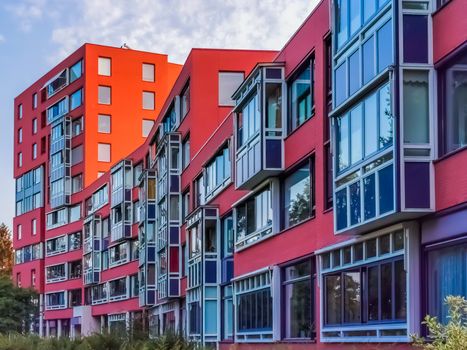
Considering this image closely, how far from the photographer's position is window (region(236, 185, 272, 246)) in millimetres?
27453

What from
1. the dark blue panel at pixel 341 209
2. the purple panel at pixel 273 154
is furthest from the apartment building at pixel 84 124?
the dark blue panel at pixel 341 209

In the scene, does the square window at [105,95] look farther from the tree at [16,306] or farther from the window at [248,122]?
the window at [248,122]

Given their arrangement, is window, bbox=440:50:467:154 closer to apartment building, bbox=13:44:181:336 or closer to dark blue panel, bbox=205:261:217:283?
dark blue panel, bbox=205:261:217:283

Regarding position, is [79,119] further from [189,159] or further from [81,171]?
[189,159]

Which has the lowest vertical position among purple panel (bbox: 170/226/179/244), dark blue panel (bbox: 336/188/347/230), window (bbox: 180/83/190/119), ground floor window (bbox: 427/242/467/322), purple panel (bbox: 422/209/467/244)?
ground floor window (bbox: 427/242/467/322)

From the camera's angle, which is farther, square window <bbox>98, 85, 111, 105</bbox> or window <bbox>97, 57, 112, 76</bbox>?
window <bbox>97, 57, 112, 76</bbox>

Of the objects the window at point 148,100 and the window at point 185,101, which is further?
the window at point 148,100

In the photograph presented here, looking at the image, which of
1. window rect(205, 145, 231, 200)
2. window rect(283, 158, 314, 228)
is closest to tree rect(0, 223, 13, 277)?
window rect(205, 145, 231, 200)

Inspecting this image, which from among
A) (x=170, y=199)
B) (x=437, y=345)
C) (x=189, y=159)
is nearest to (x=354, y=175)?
(x=437, y=345)

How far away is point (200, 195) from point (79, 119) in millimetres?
41429

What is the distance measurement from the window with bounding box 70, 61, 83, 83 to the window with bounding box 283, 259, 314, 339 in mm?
58130

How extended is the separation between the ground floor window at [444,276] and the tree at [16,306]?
56.2 m

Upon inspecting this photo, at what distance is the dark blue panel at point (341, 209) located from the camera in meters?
18.8

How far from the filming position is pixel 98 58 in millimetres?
80250
